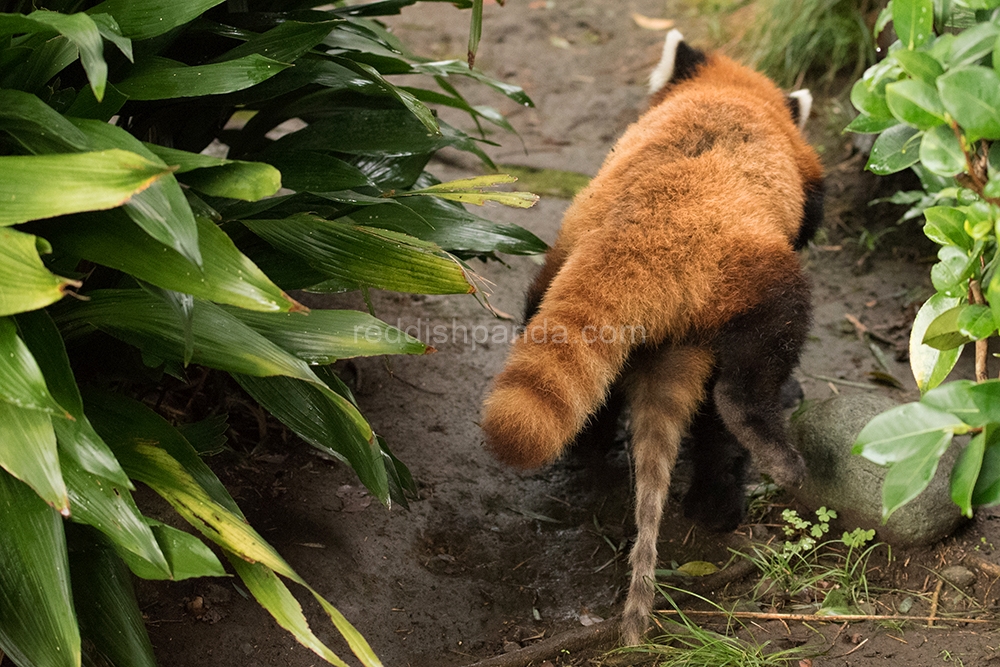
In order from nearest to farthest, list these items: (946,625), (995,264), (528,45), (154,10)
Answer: (995,264)
(154,10)
(946,625)
(528,45)

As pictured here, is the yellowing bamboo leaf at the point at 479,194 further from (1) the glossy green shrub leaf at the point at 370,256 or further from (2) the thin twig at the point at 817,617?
(2) the thin twig at the point at 817,617

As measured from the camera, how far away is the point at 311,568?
2.42 m

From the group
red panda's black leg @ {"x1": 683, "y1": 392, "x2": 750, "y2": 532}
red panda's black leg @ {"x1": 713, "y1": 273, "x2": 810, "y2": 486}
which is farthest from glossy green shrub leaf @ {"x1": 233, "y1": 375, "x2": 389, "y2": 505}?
red panda's black leg @ {"x1": 683, "y1": 392, "x2": 750, "y2": 532}

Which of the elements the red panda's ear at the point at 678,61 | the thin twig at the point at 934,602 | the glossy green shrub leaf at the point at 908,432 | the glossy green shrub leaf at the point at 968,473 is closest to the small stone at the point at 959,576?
the thin twig at the point at 934,602

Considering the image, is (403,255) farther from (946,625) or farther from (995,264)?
(946,625)

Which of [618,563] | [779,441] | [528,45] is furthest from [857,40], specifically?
[618,563]

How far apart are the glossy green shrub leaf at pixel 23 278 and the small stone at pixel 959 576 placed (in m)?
2.53

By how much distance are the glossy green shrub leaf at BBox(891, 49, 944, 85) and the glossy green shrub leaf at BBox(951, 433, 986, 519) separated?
0.60 metres

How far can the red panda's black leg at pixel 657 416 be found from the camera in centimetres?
241

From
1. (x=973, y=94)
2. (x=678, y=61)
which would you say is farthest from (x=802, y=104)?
(x=973, y=94)

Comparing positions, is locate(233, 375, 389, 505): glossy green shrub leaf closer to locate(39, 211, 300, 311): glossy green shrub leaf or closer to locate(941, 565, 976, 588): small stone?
locate(39, 211, 300, 311): glossy green shrub leaf

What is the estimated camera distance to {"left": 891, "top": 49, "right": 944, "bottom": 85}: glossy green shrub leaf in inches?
53.3

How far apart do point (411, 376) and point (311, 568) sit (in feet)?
3.39

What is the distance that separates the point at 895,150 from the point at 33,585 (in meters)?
1.90
